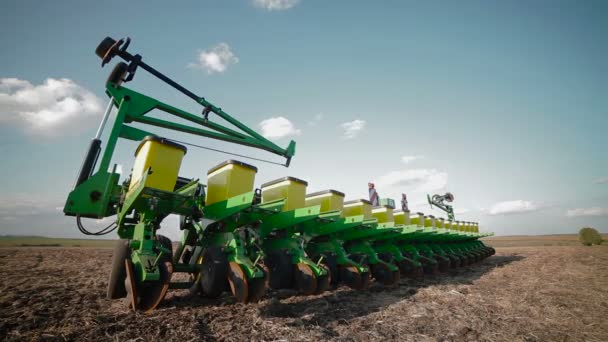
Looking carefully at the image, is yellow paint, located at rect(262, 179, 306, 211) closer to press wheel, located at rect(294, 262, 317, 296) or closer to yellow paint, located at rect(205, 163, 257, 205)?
yellow paint, located at rect(205, 163, 257, 205)

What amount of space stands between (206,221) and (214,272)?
99cm

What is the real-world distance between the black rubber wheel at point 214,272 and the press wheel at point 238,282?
0.11 m

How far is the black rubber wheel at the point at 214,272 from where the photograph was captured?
13.0ft

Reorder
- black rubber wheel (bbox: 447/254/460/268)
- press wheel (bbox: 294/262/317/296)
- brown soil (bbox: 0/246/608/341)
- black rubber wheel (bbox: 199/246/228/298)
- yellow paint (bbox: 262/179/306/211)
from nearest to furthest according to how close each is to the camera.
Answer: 1. brown soil (bbox: 0/246/608/341)
2. black rubber wheel (bbox: 199/246/228/298)
3. press wheel (bbox: 294/262/317/296)
4. yellow paint (bbox: 262/179/306/211)
5. black rubber wheel (bbox: 447/254/460/268)

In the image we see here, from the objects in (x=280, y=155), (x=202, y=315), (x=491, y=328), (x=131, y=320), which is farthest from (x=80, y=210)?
(x=491, y=328)

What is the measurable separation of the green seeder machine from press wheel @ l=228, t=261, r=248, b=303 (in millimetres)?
14

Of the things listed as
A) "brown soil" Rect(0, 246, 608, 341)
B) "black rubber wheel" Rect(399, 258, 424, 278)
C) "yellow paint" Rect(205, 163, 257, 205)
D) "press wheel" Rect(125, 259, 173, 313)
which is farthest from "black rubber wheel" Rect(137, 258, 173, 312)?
"black rubber wheel" Rect(399, 258, 424, 278)

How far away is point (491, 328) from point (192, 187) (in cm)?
458

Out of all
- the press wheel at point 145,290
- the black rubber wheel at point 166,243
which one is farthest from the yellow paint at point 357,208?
the press wheel at point 145,290

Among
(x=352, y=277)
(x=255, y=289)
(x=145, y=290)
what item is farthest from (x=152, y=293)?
(x=352, y=277)

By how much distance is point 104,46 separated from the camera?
5445 millimetres

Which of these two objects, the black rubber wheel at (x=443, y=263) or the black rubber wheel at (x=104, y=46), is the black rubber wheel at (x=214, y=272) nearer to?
the black rubber wheel at (x=104, y=46)

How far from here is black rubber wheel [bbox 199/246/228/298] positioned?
3951 millimetres

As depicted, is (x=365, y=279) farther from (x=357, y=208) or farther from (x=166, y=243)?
(x=166, y=243)
